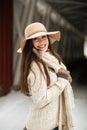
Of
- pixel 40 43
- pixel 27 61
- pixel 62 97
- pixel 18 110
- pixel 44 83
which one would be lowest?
pixel 18 110

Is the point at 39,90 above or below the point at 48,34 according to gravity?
below

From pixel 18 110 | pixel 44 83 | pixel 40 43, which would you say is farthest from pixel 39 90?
pixel 18 110

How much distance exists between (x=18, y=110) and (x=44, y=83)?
353 centimetres

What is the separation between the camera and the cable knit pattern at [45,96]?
214 centimetres

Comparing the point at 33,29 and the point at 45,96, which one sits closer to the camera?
the point at 45,96

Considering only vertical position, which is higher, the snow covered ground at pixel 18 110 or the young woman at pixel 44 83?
the young woman at pixel 44 83

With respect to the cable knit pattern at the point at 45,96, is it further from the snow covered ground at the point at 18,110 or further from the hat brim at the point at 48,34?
the snow covered ground at the point at 18,110

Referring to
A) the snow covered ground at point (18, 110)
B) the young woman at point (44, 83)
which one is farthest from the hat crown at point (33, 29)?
the snow covered ground at point (18, 110)

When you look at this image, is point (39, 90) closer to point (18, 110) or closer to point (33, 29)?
point (33, 29)

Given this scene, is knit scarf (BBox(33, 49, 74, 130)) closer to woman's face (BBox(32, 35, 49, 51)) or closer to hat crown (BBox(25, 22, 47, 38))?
woman's face (BBox(32, 35, 49, 51))

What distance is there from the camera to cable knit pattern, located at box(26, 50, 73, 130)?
2145mm

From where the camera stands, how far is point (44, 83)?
2.14 metres

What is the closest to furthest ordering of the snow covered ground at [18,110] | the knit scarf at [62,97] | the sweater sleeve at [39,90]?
the sweater sleeve at [39,90], the knit scarf at [62,97], the snow covered ground at [18,110]

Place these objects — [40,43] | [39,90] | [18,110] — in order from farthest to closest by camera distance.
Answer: [18,110], [40,43], [39,90]
